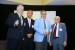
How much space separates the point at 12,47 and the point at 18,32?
0.31m

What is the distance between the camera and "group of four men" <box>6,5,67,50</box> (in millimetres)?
3803

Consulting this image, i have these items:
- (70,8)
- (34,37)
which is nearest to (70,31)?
(70,8)

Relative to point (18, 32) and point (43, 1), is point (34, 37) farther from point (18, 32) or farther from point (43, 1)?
point (43, 1)

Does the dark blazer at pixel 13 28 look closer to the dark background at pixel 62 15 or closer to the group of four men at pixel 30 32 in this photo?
the group of four men at pixel 30 32

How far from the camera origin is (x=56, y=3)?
6113 mm

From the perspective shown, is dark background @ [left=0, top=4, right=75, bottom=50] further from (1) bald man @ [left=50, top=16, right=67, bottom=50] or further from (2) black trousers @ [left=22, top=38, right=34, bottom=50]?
(2) black trousers @ [left=22, top=38, right=34, bottom=50]

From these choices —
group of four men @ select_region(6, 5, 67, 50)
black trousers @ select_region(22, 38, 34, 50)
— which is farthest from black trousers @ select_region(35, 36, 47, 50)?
Result: black trousers @ select_region(22, 38, 34, 50)

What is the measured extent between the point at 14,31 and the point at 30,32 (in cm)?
74

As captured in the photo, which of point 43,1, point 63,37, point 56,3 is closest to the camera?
point 63,37

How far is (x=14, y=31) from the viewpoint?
381 centimetres

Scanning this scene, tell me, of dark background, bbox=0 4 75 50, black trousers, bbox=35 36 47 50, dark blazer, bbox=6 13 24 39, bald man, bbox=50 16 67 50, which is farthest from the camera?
dark background, bbox=0 4 75 50

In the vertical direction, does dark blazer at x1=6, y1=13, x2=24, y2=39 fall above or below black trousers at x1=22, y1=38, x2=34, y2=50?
above

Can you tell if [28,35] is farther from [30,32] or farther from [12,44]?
[12,44]

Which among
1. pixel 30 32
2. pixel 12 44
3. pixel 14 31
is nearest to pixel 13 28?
pixel 14 31
